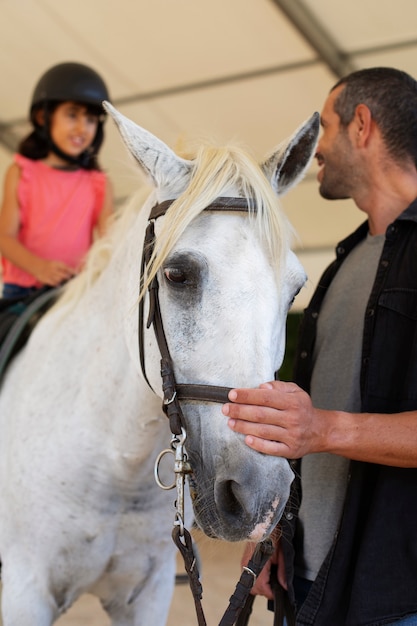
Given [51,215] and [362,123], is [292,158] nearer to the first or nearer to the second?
[362,123]

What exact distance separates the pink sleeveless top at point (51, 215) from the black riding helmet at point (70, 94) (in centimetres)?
13

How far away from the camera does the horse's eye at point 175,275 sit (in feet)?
5.07

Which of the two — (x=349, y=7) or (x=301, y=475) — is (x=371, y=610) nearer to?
(x=301, y=475)

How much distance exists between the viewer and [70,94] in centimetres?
294

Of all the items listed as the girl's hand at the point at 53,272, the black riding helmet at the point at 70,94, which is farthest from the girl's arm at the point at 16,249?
the black riding helmet at the point at 70,94

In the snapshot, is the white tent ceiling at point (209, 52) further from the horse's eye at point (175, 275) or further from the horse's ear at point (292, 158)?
the horse's eye at point (175, 275)

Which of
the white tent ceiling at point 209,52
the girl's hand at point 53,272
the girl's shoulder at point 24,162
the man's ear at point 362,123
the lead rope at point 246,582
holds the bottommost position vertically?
the lead rope at point 246,582

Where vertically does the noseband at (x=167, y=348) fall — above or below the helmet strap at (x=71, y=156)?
below

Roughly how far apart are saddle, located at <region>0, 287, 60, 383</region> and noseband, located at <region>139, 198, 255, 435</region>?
30.5 inches

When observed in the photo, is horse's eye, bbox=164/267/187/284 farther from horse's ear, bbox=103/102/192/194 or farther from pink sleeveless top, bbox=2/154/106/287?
pink sleeveless top, bbox=2/154/106/287

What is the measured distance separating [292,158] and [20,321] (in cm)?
106

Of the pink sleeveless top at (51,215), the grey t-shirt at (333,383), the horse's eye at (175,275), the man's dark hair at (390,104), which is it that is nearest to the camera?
the horse's eye at (175,275)

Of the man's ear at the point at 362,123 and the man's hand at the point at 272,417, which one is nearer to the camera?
the man's hand at the point at 272,417

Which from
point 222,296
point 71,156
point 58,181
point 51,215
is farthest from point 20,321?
point 222,296
